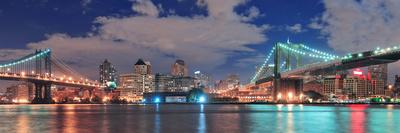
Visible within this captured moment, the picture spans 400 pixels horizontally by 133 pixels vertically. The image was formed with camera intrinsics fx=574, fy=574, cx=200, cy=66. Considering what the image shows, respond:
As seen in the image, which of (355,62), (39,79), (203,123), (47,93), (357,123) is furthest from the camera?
(47,93)

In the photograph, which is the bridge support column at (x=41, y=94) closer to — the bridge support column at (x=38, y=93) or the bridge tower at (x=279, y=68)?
the bridge support column at (x=38, y=93)

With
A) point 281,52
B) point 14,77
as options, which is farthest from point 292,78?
point 14,77

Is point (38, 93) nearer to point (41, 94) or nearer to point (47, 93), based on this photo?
point (41, 94)

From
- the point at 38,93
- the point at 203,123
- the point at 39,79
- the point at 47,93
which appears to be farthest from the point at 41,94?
the point at 203,123

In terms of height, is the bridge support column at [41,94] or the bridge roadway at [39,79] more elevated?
the bridge roadway at [39,79]

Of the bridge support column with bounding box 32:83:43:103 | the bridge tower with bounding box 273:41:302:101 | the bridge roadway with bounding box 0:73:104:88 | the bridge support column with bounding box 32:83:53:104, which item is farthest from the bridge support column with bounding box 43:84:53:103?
the bridge tower with bounding box 273:41:302:101

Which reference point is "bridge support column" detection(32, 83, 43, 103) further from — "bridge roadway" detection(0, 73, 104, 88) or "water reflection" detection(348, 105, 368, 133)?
"water reflection" detection(348, 105, 368, 133)

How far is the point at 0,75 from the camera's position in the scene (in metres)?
130

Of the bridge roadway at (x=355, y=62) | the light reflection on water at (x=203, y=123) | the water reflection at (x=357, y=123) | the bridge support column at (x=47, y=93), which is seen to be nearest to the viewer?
the water reflection at (x=357, y=123)

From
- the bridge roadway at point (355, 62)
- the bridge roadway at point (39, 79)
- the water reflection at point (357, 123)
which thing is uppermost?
the bridge roadway at point (355, 62)

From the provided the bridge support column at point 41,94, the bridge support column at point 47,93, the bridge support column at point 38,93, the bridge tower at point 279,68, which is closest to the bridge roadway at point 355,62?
the bridge tower at point 279,68

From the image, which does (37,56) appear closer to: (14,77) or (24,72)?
(24,72)

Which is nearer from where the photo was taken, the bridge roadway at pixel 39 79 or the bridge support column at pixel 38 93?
the bridge roadway at pixel 39 79

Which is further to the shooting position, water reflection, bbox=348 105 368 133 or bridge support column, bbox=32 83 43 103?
bridge support column, bbox=32 83 43 103
